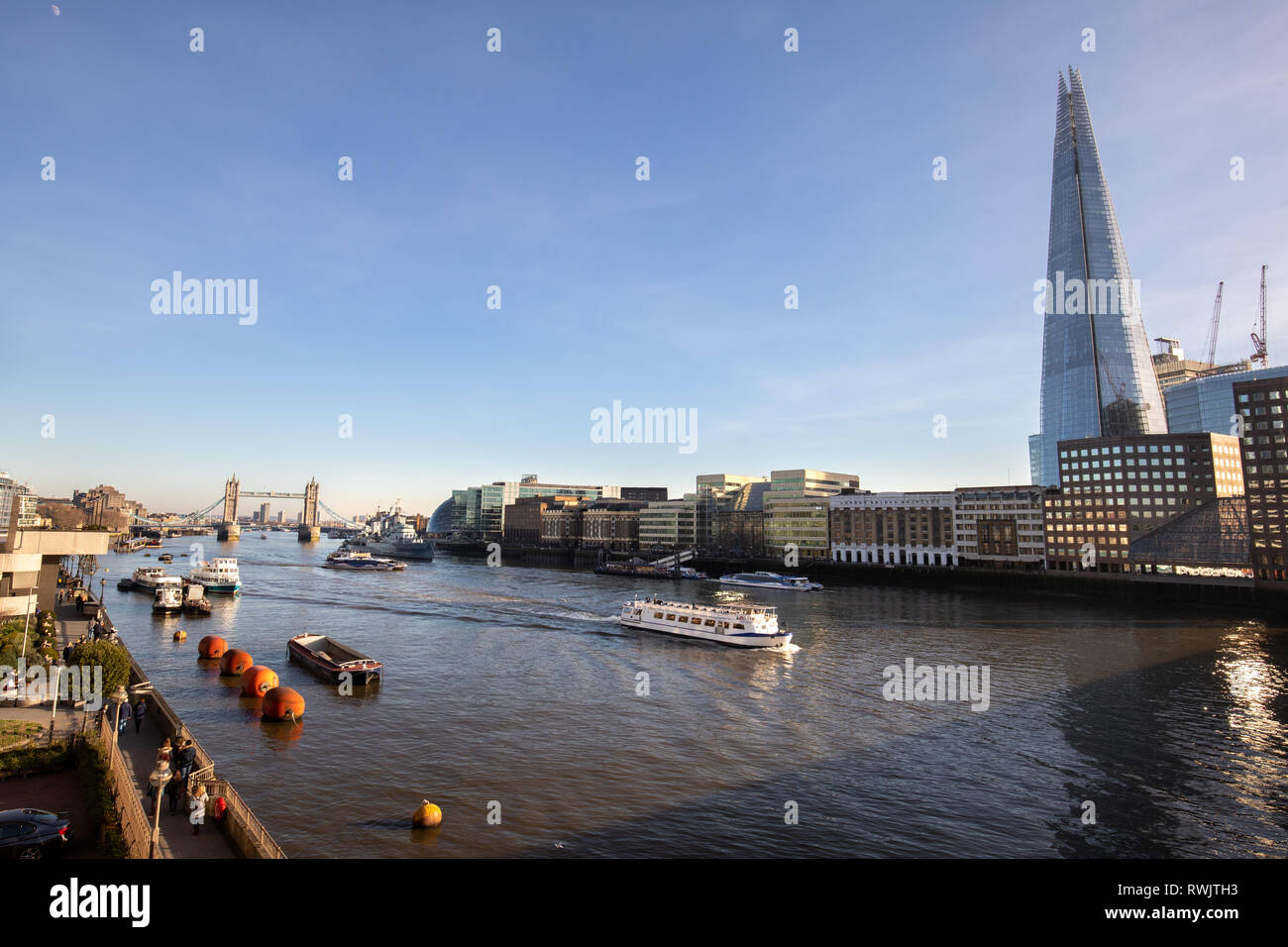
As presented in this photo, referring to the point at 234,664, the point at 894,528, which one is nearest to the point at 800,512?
the point at 894,528

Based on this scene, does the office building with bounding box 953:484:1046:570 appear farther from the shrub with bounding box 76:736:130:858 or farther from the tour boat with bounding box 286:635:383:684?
the shrub with bounding box 76:736:130:858

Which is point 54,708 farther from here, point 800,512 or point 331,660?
point 800,512

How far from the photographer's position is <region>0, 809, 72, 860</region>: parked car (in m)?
17.7

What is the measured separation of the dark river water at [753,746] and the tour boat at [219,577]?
105 feet

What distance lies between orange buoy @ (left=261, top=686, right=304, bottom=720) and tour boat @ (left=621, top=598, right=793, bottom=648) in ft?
128

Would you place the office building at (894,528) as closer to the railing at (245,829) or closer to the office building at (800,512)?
the office building at (800,512)

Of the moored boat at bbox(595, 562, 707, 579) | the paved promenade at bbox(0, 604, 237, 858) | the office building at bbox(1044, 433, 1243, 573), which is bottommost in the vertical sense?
the moored boat at bbox(595, 562, 707, 579)

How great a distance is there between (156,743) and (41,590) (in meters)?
44.2

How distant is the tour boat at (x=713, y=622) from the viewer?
6269cm

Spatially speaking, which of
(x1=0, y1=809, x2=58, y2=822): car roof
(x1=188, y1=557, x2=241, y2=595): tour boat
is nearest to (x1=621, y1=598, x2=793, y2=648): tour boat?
(x1=0, y1=809, x2=58, y2=822): car roof

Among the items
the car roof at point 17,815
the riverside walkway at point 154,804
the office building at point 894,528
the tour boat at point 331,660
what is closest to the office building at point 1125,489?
the office building at point 894,528

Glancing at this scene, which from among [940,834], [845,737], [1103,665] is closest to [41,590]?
[845,737]
